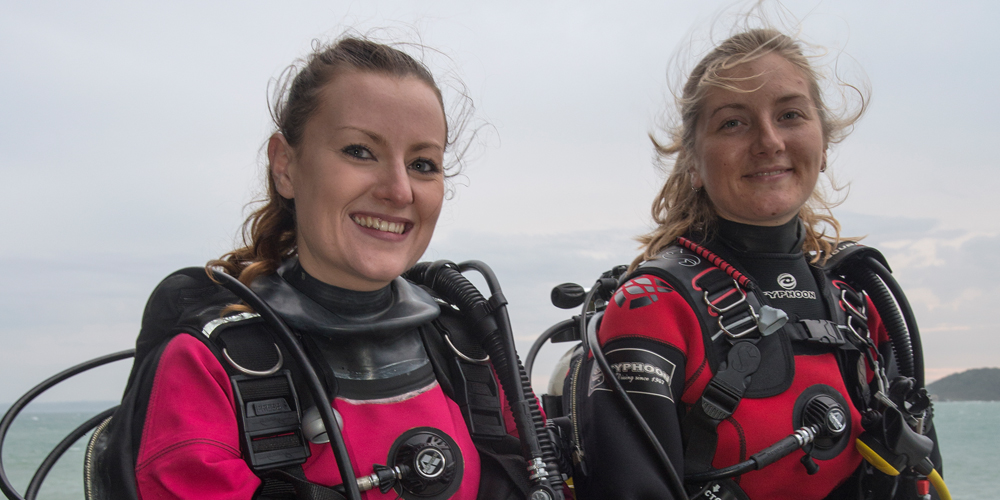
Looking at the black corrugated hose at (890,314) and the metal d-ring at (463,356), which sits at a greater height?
the black corrugated hose at (890,314)

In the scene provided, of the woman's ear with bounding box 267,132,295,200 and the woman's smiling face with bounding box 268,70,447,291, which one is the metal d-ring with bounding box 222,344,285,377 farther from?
the woman's ear with bounding box 267,132,295,200

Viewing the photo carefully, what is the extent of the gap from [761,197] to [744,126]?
199mm

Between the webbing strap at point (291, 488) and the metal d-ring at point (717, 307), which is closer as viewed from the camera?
the webbing strap at point (291, 488)

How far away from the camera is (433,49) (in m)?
1.79

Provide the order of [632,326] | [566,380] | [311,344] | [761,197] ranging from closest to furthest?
[311,344], [632,326], [761,197], [566,380]

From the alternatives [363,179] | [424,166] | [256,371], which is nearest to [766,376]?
[424,166]

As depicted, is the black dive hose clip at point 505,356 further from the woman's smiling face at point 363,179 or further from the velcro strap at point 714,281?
the velcro strap at point 714,281

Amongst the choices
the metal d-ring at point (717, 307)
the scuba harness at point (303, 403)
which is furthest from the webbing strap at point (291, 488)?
the metal d-ring at point (717, 307)

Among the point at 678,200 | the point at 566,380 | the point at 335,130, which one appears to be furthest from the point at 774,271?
the point at 335,130

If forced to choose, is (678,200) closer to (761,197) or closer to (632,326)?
(761,197)

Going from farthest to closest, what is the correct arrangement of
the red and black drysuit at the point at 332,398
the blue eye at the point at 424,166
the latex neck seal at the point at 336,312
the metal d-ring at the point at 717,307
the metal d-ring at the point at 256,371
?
the metal d-ring at the point at 717,307 < the blue eye at the point at 424,166 < the latex neck seal at the point at 336,312 < the metal d-ring at the point at 256,371 < the red and black drysuit at the point at 332,398

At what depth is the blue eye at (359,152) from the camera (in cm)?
141

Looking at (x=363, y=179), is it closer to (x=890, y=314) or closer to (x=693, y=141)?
(x=693, y=141)

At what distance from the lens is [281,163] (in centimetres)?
152
